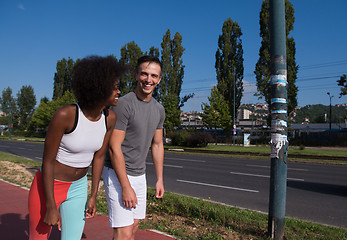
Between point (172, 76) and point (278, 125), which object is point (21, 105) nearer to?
point (172, 76)

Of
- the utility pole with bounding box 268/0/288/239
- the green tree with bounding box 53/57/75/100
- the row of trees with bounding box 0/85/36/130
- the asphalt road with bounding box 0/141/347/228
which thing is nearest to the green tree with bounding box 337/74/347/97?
the asphalt road with bounding box 0/141/347/228

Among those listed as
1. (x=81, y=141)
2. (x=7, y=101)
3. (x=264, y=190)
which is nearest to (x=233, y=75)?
(x=264, y=190)

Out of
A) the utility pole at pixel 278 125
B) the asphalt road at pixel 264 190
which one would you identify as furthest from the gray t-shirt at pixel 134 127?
the asphalt road at pixel 264 190

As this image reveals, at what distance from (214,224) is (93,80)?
327 centimetres

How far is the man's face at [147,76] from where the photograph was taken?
2.59 meters

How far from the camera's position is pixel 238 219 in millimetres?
4738

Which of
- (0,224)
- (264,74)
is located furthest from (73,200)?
(264,74)

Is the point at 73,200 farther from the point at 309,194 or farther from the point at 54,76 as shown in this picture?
the point at 54,76

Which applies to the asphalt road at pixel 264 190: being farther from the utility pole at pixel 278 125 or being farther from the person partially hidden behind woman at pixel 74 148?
the person partially hidden behind woman at pixel 74 148

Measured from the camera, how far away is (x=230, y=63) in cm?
3741

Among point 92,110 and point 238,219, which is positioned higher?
point 92,110

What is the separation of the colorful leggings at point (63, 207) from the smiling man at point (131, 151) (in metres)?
0.27

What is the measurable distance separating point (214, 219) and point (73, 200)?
317 cm

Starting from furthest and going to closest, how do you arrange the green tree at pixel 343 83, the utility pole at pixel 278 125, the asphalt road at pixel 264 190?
the green tree at pixel 343 83
the asphalt road at pixel 264 190
the utility pole at pixel 278 125
